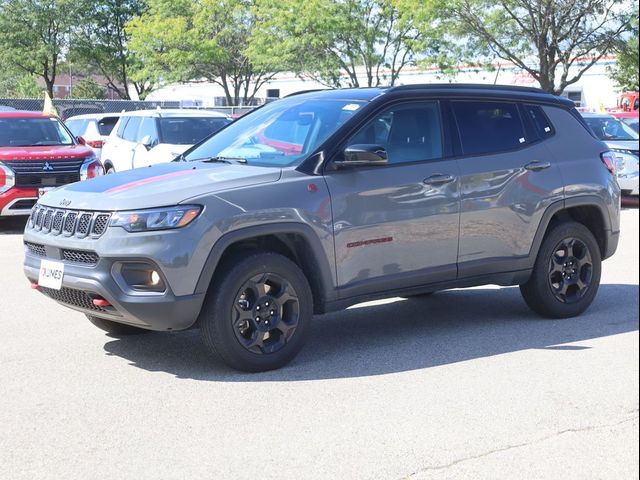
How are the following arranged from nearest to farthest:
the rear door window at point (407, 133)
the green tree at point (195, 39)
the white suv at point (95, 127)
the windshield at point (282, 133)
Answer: the windshield at point (282, 133) < the rear door window at point (407, 133) < the white suv at point (95, 127) < the green tree at point (195, 39)

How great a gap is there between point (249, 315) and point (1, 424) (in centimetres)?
156

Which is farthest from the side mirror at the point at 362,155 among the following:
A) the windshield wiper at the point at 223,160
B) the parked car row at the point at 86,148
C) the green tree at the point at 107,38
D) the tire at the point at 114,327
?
the green tree at the point at 107,38

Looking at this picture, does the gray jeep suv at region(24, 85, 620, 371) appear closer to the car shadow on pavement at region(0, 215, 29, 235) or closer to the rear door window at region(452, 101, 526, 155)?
the rear door window at region(452, 101, 526, 155)

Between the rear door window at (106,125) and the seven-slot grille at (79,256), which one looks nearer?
the seven-slot grille at (79,256)

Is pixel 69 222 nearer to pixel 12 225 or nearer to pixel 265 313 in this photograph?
pixel 265 313

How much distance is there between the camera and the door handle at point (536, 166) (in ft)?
22.7

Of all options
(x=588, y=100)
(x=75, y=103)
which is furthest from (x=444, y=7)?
(x=588, y=100)

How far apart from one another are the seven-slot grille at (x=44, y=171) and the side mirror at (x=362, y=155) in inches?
345

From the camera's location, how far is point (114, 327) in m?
6.67

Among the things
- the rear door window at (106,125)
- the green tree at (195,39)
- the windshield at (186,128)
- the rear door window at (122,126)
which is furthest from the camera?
the green tree at (195,39)

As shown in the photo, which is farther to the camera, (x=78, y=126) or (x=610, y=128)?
(x=78, y=126)

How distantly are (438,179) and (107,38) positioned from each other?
45044 mm

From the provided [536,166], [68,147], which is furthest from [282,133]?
[68,147]

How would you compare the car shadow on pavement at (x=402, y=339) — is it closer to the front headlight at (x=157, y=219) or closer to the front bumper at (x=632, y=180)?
the front headlight at (x=157, y=219)
